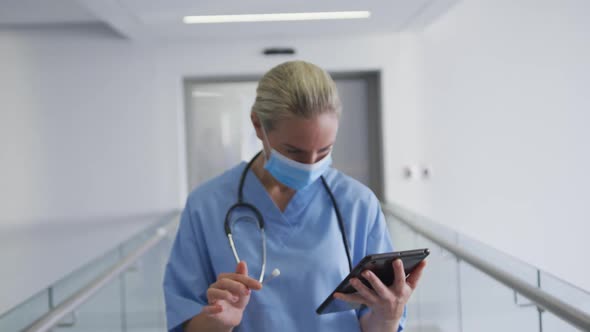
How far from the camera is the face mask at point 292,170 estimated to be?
1.44 m

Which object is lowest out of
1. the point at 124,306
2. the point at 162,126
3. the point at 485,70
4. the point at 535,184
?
the point at 124,306

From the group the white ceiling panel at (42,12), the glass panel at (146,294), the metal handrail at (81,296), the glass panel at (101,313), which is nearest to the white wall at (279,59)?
the white ceiling panel at (42,12)

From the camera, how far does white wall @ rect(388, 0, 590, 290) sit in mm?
5559

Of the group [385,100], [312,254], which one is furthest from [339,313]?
[385,100]

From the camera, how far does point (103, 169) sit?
579 centimetres

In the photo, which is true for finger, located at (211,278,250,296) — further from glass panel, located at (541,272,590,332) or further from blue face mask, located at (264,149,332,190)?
glass panel, located at (541,272,590,332)

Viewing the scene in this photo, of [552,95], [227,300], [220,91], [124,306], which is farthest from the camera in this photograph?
[220,91]

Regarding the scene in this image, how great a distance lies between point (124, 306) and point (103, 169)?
2481 millimetres

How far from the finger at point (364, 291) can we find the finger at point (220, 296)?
0.78 ft

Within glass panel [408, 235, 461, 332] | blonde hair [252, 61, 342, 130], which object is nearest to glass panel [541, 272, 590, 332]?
blonde hair [252, 61, 342, 130]

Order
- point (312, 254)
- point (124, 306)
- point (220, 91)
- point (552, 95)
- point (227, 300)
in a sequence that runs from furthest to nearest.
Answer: point (220, 91) → point (552, 95) → point (124, 306) → point (312, 254) → point (227, 300)

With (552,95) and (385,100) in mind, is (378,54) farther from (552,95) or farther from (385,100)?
(552,95)

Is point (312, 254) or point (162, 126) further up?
point (162, 126)

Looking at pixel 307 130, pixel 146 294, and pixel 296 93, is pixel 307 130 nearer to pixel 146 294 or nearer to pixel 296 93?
pixel 296 93
